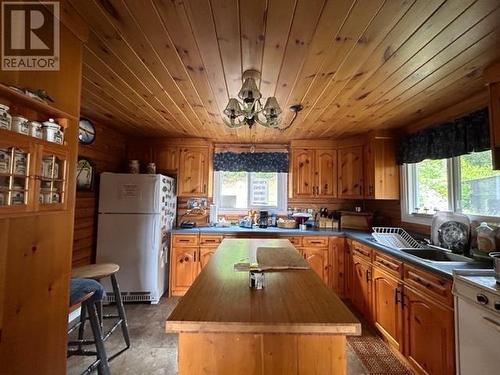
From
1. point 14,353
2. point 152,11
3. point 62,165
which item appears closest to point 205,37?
point 152,11

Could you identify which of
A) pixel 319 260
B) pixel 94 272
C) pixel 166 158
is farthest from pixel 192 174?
pixel 319 260

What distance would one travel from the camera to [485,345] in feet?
4.04

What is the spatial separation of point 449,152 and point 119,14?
2.76 meters

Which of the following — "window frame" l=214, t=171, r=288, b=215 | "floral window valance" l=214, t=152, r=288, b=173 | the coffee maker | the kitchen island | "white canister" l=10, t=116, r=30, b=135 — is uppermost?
"floral window valance" l=214, t=152, r=288, b=173

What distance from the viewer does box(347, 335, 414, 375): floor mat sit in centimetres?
188

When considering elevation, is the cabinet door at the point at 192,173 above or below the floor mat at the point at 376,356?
above

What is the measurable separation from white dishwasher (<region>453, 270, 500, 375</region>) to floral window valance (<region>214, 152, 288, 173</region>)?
2.57m

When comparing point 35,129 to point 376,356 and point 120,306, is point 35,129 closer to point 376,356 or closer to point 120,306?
point 120,306

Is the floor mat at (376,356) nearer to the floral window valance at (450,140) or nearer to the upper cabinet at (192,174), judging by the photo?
the floral window valance at (450,140)

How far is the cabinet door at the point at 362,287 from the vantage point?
252 centimetres

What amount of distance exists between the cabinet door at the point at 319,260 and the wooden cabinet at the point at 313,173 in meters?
0.83

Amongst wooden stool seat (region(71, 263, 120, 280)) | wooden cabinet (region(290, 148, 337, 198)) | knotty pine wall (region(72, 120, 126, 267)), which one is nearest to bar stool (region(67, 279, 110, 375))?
wooden stool seat (region(71, 263, 120, 280))

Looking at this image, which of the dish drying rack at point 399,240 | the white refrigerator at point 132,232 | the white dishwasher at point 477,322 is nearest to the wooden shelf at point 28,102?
the white refrigerator at point 132,232

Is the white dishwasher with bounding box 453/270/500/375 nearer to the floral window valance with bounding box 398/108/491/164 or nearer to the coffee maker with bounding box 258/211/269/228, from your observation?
the floral window valance with bounding box 398/108/491/164
